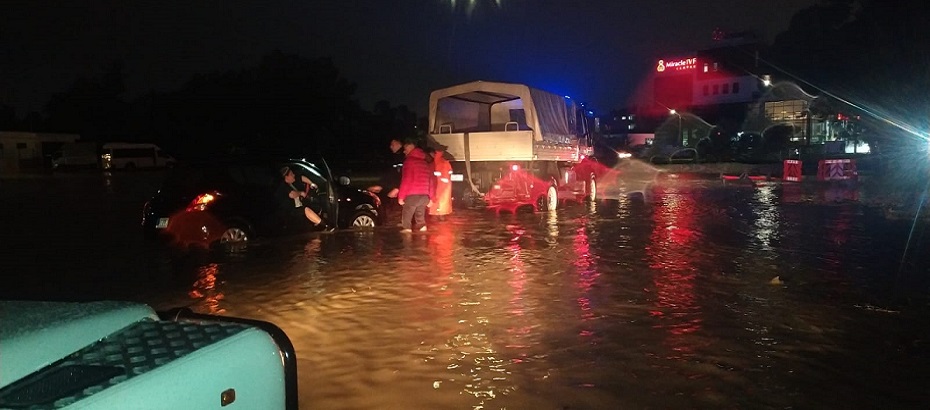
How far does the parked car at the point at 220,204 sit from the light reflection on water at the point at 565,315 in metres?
0.55

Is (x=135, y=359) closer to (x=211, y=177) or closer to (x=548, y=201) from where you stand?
(x=211, y=177)

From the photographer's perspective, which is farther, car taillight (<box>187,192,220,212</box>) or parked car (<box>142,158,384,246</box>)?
parked car (<box>142,158,384,246</box>)

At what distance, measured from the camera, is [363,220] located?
43.4 feet

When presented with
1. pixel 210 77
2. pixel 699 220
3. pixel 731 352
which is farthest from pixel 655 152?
pixel 731 352

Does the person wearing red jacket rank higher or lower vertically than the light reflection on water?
higher

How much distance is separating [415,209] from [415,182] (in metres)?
0.56

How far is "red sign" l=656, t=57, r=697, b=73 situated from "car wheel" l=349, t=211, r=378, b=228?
8600 cm

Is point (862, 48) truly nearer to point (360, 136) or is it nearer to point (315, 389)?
point (315, 389)

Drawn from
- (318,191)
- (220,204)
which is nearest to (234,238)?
(220,204)

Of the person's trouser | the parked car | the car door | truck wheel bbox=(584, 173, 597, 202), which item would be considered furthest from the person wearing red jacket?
truck wheel bbox=(584, 173, 597, 202)

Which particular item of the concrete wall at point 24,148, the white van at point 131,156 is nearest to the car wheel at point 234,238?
the white van at point 131,156

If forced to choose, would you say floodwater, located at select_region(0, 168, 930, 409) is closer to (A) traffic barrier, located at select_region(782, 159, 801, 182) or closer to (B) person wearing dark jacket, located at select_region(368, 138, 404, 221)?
(B) person wearing dark jacket, located at select_region(368, 138, 404, 221)

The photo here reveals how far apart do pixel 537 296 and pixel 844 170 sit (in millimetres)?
29217

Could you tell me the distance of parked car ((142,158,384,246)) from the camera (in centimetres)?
1062
